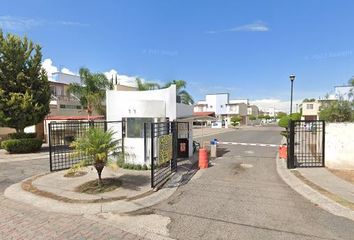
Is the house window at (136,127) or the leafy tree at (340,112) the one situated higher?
the leafy tree at (340,112)

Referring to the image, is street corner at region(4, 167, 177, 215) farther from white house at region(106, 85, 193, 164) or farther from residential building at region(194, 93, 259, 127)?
residential building at region(194, 93, 259, 127)

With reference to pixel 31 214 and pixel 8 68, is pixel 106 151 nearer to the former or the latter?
pixel 31 214

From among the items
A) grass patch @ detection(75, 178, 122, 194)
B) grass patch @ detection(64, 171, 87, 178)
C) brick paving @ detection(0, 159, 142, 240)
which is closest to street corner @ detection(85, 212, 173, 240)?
brick paving @ detection(0, 159, 142, 240)

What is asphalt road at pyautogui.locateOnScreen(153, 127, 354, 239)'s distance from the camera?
15.8 feet

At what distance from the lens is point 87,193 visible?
718cm

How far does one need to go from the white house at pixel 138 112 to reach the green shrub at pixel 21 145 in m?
8.15

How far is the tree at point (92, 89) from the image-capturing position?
2780 centimetres

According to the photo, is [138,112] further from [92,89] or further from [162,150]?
[92,89]

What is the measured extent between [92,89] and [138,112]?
19941 mm

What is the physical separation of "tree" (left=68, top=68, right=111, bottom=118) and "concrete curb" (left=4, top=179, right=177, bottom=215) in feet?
69.7

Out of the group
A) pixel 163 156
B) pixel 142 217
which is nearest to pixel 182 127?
pixel 163 156

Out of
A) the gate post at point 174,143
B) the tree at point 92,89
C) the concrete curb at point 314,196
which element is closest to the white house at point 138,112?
the gate post at point 174,143

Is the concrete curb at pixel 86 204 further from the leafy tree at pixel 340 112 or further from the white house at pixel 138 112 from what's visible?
the leafy tree at pixel 340 112

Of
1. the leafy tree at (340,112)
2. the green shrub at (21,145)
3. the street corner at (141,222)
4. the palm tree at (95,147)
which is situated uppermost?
the leafy tree at (340,112)
